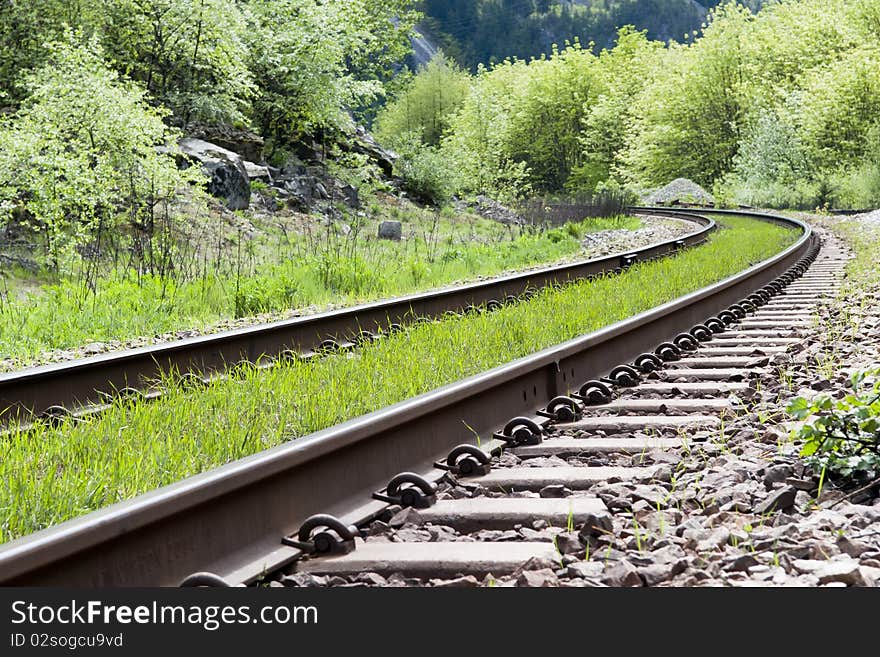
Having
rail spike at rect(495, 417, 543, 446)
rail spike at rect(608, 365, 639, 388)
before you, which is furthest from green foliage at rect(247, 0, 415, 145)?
rail spike at rect(495, 417, 543, 446)

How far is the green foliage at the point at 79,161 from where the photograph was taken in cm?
1397

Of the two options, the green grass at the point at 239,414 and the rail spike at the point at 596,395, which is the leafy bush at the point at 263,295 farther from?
the rail spike at the point at 596,395

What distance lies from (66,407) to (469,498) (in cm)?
286

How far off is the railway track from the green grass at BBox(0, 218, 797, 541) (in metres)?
0.54

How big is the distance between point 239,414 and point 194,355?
196 centimetres

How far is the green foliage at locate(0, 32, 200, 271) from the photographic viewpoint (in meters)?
14.0

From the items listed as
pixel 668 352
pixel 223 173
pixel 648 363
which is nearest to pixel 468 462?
pixel 648 363

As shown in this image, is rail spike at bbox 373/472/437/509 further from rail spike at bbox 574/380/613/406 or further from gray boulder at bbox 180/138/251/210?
gray boulder at bbox 180/138/251/210

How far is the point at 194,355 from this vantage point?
6.14 metres

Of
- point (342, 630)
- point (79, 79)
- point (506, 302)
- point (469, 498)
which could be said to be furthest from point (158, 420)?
point (79, 79)

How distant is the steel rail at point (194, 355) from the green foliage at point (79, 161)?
7.02 meters

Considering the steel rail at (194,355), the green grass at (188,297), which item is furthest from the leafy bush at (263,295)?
the steel rail at (194,355)

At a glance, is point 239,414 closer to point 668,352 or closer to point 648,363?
point 648,363

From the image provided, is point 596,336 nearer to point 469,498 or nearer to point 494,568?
point 469,498
